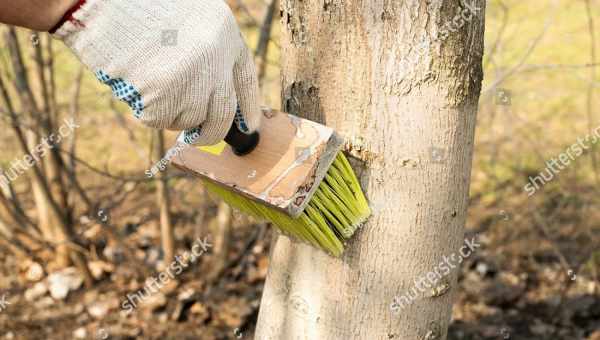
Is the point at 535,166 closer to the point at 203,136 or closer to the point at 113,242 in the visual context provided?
the point at 113,242

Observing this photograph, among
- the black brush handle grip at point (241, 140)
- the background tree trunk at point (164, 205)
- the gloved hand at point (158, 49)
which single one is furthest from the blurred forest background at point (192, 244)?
the gloved hand at point (158, 49)

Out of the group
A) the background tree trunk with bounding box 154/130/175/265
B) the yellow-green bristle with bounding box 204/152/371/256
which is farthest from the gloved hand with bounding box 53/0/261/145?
the background tree trunk with bounding box 154/130/175/265

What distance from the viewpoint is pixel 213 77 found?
3.59 feet

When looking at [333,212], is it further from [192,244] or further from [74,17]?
[192,244]

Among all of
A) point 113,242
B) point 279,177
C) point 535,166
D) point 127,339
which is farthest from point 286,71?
point 535,166

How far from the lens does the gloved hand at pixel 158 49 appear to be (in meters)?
1.04

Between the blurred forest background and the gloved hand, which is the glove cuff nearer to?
the gloved hand

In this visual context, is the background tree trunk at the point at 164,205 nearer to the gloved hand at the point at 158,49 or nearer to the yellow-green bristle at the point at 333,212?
the yellow-green bristle at the point at 333,212

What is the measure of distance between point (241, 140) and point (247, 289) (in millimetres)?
1642

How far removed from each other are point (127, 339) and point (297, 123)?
165 centimetres

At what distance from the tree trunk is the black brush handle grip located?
0.36 feet

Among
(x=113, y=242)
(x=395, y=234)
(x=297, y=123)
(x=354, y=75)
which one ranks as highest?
(x=354, y=75)

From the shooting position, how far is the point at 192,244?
2955 mm

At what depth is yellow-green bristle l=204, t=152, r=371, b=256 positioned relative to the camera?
1.27 metres
